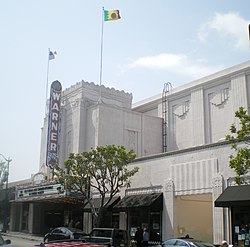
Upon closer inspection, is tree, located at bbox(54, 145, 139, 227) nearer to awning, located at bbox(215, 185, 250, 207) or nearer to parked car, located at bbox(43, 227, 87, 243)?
parked car, located at bbox(43, 227, 87, 243)

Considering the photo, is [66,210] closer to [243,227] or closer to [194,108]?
[194,108]

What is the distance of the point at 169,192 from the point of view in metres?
25.4

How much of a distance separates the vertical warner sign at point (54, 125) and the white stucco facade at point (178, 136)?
141 centimetres

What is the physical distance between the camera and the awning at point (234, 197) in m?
19.3

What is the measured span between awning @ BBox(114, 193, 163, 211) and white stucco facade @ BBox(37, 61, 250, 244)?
0.48 meters

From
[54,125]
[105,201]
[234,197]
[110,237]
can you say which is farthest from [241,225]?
[54,125]

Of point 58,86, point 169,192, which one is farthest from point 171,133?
point 169,192

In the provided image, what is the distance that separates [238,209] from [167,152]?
676cm

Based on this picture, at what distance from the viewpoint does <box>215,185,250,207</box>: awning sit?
19.3 m

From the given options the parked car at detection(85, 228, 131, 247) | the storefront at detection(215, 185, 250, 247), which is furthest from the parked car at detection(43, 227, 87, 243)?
the storefront at detection(215, 185, 250, 247)

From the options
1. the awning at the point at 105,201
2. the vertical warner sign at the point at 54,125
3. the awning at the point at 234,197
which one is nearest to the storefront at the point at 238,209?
the awning at the point at 234,197

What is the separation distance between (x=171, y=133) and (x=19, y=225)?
72.7 ft

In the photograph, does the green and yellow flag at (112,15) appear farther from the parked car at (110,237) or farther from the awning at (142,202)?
the parked car at (110,237)

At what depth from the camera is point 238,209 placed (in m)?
21.2
